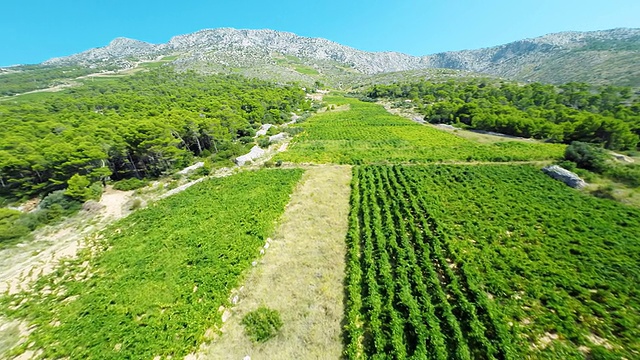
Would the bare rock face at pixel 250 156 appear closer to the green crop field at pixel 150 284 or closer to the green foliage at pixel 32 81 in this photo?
the green crop field at pixel 150 284

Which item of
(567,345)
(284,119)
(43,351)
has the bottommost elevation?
(567,345)

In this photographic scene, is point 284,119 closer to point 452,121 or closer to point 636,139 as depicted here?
point 452,121

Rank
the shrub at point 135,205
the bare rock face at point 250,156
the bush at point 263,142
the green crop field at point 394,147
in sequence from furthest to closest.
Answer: the bush at point 263,142 < the bare rock face at point 250,156 < the green crop field at point 394,147 < the shrub at point 135,205

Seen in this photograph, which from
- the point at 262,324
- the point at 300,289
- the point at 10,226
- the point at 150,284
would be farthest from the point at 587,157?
the point at 10,226

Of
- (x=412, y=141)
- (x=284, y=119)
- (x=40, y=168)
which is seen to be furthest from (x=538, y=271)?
(x=284, y=119)

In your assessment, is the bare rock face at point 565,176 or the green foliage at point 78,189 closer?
the bare rock face at point 565,176

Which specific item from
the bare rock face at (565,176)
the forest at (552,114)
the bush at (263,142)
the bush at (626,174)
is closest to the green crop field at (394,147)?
the bush at (263,142)
